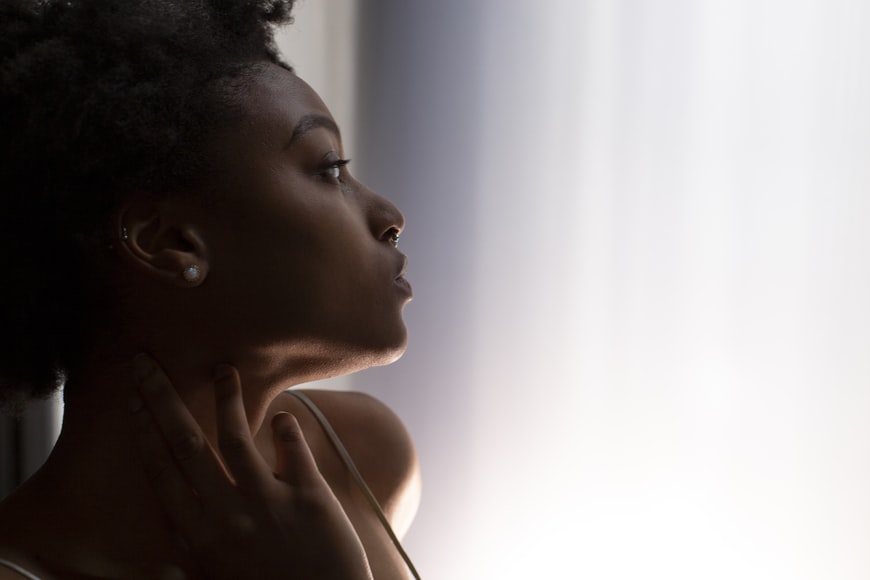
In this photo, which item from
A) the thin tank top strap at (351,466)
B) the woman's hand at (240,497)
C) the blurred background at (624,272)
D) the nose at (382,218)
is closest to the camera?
the woman's hand at (240,497)

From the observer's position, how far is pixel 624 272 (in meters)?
1.41

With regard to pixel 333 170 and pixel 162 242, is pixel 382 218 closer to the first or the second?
pixel 333 170

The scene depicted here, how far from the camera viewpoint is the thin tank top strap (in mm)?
992

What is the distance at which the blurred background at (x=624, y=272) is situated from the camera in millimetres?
1282

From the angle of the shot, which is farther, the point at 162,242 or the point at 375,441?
the point at 375,441

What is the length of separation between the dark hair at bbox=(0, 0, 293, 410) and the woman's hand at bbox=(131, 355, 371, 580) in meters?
0.13

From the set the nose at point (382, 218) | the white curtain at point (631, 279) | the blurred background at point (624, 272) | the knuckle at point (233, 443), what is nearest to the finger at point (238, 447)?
the knuckle at point (233, 443)

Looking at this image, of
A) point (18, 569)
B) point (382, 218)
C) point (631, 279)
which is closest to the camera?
point (18, 569)

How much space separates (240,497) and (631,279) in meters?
0.82

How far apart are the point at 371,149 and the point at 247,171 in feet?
2.76

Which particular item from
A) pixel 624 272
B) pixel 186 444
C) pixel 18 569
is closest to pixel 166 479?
pixel 186 444

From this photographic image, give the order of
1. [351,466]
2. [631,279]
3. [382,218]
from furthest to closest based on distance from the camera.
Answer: [631,279] → [351,466] → [382,218]

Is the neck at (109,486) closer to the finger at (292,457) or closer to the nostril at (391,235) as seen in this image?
the finger at (292,457)

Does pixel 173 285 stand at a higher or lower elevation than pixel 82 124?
lower
